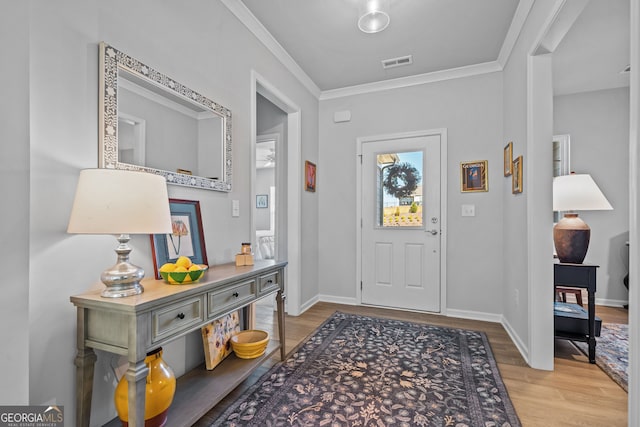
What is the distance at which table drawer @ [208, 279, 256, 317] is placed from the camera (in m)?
1.55

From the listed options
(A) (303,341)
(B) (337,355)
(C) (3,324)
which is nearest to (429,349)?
(B) (337,355)

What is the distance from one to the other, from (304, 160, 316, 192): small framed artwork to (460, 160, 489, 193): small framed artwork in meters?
1.65

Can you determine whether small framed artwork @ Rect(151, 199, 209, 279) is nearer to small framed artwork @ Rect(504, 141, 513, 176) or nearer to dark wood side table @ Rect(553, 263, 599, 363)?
dark wood side table @ Rect(553, 263, 599, 363)

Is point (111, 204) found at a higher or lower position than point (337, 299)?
higher

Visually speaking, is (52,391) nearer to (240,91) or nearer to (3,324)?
(3,324)

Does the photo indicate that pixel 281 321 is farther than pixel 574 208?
No

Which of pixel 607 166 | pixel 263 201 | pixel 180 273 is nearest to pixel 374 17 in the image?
pixel 180 273

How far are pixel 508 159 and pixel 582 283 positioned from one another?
1197mm

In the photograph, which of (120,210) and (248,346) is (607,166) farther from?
(120,210)

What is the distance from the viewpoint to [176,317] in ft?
4.40

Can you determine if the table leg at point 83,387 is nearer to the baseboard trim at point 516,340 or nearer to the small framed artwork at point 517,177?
the baseboard trim at point 516,340

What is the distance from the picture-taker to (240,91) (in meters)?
2.37

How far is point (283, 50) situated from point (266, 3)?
2.09 ft

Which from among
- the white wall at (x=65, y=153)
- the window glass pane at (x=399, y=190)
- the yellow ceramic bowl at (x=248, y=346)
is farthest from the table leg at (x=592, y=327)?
the white wall at (x=65, y=153)
